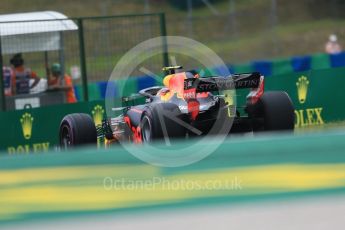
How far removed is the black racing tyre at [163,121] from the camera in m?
Answer: 9.17

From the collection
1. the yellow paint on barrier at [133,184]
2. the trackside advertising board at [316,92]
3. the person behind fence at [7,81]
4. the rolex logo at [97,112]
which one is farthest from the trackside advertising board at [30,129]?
the yellow paint on barrier at [133,184]

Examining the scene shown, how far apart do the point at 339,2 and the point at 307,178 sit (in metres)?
31.1

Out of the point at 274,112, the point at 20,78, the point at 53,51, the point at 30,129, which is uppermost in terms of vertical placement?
Result: the point at 53,51

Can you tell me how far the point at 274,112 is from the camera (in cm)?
981

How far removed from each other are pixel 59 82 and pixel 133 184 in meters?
11.9

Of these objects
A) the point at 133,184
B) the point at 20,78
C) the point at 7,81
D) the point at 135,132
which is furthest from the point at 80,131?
the point at 7,81

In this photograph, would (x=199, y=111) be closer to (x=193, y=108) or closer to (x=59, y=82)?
(x=193, y=108)

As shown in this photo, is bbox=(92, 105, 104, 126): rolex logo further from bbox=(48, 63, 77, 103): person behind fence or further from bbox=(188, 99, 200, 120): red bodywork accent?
bbox=(188, 99, 200, 120): red bodywork accent

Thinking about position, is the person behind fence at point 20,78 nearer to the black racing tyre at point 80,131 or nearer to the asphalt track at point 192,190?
the black racing tyre at point 80,131

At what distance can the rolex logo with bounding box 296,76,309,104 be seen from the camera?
15.1 meters

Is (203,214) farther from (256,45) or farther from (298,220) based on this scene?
(256,45)

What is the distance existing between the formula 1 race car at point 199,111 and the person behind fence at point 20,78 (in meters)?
5.96

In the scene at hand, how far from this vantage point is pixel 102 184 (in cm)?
510

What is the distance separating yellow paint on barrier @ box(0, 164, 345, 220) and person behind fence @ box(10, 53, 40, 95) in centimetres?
1123
